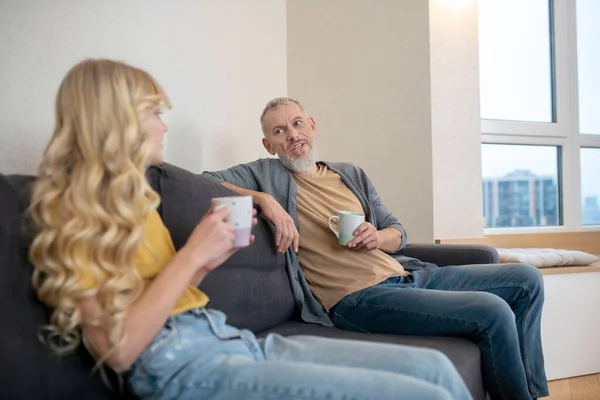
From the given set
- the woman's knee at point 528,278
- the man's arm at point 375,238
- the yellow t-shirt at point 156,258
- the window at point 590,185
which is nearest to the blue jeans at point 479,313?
the woman's knee at point 528,278

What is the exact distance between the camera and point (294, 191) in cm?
190

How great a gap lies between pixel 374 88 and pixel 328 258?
121 centimetres

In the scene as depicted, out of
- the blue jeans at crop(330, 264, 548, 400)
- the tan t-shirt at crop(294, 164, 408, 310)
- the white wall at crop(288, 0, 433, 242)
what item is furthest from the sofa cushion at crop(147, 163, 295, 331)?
the white wall at crop(288, 0, 433, 242)

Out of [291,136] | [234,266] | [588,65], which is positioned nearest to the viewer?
[234,266]

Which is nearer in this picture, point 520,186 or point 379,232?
point 379,232

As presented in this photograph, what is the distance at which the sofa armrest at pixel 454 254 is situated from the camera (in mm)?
2062

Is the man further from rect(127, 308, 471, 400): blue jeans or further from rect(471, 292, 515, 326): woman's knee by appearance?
rect(127, 308, 471, 400): blue jeans

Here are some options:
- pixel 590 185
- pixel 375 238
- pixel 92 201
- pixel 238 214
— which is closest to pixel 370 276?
pixel 375 238

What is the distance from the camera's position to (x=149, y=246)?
1.06 meters

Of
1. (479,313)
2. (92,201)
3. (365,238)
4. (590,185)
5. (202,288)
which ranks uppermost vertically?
(590,185)

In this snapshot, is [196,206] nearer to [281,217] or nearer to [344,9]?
[281,217]

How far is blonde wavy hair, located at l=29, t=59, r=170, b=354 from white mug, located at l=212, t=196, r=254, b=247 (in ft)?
0.42

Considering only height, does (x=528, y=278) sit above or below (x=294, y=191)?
below

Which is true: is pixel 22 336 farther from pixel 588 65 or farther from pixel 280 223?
pixel 588 65
